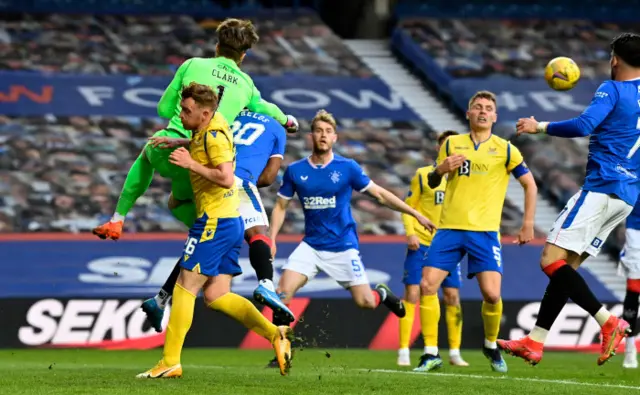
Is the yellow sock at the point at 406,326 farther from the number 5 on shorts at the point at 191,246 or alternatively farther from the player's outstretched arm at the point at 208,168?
the player's outstretched arm at the point at 208,168

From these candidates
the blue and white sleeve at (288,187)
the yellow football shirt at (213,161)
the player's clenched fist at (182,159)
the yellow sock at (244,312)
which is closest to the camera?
the player's clenched fist at (182,159)

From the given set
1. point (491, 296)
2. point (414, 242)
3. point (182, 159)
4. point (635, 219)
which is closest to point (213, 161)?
point (182, 159)

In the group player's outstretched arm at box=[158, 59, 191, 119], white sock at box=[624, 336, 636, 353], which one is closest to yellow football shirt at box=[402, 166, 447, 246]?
white sock at box=[624, 336, 636, 353]

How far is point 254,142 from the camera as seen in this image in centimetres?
944

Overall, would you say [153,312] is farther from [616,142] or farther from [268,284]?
[616,142]

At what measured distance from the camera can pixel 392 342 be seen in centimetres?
1471

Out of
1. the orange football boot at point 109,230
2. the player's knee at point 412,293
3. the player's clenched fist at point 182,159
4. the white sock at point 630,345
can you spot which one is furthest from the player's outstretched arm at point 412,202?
the player's clenched fist at point 182,159

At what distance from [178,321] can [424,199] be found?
511cm

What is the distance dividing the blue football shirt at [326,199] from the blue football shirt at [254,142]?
1.38 m

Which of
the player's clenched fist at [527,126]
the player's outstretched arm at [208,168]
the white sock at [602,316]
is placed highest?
the player's clenched fist at [527,126]

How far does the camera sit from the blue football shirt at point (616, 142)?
854cm

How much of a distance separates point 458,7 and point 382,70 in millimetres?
3127

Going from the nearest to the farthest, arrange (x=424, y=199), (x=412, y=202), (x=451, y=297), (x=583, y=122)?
(x=583, y=122)
(x=451, y=297)
(x=412, y=202)
(x=424, y=199)

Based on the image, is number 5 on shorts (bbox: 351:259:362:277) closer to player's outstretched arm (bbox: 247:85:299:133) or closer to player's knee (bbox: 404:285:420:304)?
player's knee (bbox: 404:285:420:304)
